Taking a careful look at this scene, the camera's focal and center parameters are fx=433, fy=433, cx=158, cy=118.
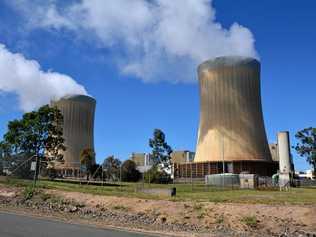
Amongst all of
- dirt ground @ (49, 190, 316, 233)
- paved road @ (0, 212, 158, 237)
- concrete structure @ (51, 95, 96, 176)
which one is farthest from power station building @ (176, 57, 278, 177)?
paved road @ (0, 212, 158, 237)

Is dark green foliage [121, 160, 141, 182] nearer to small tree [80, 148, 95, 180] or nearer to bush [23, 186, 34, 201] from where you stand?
small tree [80, 148, 95, 180]

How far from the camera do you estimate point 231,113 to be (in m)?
64.8

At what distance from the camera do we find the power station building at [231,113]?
212ft

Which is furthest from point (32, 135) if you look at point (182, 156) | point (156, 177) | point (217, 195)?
point (182, 156)

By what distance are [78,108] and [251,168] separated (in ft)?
101

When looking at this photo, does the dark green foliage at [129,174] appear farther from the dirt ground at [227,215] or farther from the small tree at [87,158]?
the dirt ground at [227,215]

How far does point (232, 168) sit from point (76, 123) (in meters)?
27.0

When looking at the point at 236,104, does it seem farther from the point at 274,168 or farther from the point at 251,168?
the point at 274,168

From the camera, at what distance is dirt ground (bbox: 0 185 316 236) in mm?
13531

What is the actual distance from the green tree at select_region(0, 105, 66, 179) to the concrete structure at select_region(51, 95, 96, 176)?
2756 cm

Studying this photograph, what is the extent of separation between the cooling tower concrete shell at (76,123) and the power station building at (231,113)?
19.6m

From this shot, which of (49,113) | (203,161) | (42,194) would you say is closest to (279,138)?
(203,161)

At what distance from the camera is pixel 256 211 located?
15359 millimetres

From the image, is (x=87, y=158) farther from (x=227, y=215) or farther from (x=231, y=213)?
(x=227, y=215)
